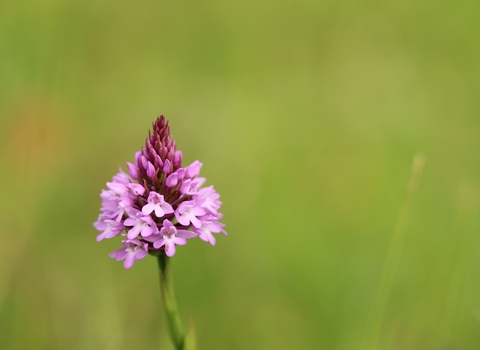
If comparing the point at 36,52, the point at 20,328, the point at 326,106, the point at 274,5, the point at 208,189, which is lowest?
the point at 20,328

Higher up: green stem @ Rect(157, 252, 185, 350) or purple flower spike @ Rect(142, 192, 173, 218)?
purple flower spike @ Rect(142, 192, 173, 218)

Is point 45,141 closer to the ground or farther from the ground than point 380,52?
closer to the ground

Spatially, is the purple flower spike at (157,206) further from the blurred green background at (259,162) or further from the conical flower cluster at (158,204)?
the blurred green background at (259,162)

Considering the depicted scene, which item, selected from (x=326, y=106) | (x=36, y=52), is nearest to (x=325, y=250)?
(x=326, y=106)

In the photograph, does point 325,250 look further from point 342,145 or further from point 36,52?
point 36,52

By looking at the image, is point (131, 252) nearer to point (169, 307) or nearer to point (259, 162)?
point (169, 307)

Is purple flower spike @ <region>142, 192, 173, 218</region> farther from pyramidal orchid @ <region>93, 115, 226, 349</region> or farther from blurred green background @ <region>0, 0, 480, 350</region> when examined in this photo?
blurred green background @ <region>0, 0, 480, 350</region>

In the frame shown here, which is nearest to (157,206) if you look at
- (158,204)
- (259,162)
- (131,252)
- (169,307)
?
(158,204)

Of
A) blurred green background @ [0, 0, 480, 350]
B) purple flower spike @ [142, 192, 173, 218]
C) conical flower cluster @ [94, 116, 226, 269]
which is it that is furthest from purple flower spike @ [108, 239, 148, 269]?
blurred green background @ [0, 0, 480, 350]
